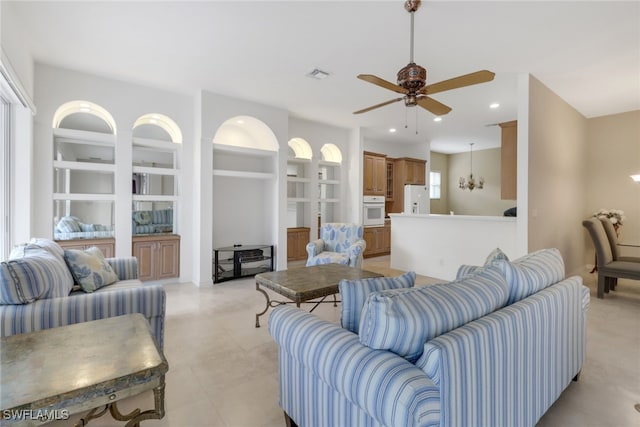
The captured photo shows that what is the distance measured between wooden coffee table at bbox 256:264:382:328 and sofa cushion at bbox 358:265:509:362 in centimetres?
126

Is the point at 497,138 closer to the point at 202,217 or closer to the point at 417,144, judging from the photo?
the point at 417,144

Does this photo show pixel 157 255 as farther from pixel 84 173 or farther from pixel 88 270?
pixel 88 270

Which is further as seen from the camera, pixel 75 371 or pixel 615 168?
pixel 615 168

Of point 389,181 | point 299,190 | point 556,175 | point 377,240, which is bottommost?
point 377,240

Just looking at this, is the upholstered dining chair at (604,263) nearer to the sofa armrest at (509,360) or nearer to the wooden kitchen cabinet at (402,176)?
the sofa armrest at (509,360)

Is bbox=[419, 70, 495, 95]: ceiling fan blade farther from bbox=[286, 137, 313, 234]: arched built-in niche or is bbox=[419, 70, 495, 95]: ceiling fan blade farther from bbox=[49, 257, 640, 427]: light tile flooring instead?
bbox=[286, 137, 313, 234]: arched built-in niche

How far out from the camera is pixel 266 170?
566cm

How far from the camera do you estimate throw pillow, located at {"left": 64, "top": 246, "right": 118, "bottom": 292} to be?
2.52 metres

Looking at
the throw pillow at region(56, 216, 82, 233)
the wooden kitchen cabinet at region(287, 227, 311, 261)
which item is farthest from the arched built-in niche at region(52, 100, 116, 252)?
the wooden kitchen cabinet at region(287, 227, 311, 261)

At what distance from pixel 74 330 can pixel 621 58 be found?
5435mm

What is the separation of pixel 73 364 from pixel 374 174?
265 inches

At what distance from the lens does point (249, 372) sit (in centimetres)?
225

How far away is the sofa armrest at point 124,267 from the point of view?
305cm

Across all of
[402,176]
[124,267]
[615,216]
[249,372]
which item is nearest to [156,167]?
[124,267]
